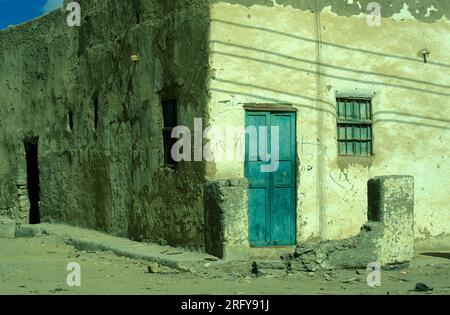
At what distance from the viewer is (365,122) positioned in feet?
41.4

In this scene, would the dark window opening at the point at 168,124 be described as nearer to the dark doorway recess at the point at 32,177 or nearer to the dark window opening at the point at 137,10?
the dark window opening at the point at 137,10

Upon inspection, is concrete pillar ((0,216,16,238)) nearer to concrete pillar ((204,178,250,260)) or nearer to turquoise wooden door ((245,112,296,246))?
turquoise wooden door ((245,112,296,246))

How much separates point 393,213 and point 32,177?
1059 cm

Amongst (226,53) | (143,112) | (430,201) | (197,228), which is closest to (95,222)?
(143,112)

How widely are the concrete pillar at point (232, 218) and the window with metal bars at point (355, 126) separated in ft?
8.31

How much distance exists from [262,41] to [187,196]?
269 centimetres

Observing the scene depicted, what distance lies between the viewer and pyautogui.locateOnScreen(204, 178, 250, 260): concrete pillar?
415 inches

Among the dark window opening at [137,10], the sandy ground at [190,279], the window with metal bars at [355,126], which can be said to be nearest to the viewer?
the sandy ground at [190,279]

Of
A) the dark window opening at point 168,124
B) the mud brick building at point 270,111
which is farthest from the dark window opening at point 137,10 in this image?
the dark window opening at point 168,124

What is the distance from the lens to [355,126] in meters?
12.6

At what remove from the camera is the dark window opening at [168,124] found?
1238 cm

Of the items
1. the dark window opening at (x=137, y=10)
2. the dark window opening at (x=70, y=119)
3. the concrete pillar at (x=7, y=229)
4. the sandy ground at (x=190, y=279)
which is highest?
the dark window opening at (x=137, y=10)

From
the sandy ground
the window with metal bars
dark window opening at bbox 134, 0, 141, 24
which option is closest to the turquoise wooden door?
A: the window with metal bars
